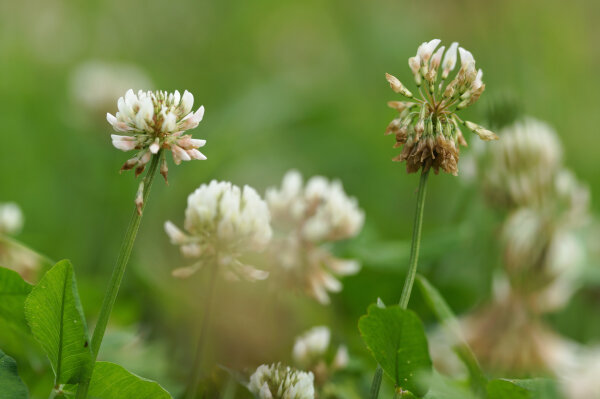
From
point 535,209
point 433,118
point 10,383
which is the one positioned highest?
point 535,209

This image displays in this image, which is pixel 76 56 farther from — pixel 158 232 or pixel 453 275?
pixel 453 275

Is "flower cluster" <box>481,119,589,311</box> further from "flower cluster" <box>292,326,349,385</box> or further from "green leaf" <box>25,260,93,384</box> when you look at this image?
"green leaf" <box>25,260,93,384</box>

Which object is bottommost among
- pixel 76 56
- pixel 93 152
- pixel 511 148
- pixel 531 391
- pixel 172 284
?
pixel 531 391

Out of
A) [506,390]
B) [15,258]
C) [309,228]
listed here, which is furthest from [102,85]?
[506,390]

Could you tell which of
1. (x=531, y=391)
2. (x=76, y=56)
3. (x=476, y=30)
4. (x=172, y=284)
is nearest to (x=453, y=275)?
(x=172, y=284)

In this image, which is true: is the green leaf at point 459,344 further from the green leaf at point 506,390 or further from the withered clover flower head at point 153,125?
the withered clover flower head at point 153,125

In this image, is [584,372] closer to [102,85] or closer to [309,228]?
[309,228]

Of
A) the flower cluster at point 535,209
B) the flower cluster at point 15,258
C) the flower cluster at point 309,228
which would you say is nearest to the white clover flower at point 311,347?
the flower cluster at point 309,228

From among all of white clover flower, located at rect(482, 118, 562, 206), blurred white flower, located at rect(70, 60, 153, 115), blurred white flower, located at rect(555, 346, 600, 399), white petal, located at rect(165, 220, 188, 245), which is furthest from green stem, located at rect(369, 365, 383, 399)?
blurred white flower, located at rect(70, 60, 153, 115)
